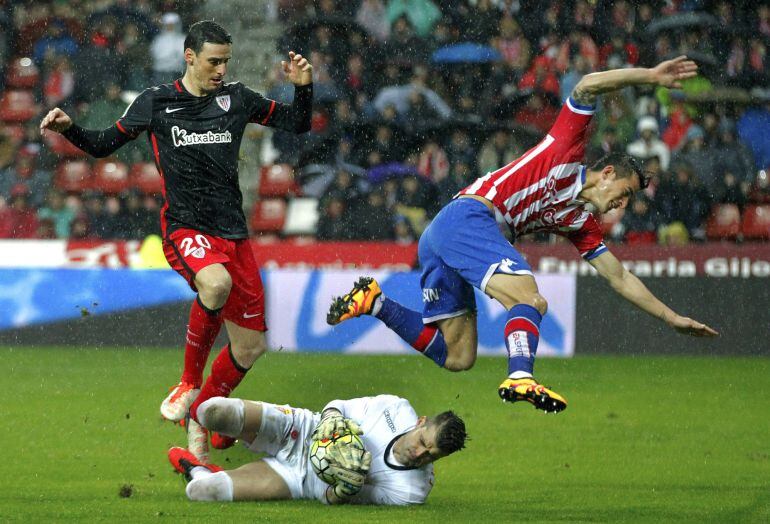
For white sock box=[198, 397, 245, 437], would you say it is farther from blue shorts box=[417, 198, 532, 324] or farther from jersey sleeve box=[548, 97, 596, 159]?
jersey sleeve box=[548, 97, 596, 159]

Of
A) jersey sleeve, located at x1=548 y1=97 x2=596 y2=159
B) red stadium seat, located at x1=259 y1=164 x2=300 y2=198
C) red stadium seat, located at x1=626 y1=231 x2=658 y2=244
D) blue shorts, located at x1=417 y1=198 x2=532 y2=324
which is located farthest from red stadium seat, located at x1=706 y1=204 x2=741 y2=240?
jersey sleeve, located at x1=548 y1=97 x2=596 y2=159

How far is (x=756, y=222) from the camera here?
16.0 m

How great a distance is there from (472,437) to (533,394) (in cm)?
366

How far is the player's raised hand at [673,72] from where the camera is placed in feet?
21.9

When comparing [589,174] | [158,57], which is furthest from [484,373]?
[158,57]

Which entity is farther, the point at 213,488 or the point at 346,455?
the point at 213,488

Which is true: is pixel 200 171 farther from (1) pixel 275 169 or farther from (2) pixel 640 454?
(1) pixel 275 169

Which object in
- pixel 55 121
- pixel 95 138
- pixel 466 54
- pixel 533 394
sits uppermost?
pixel 55 121

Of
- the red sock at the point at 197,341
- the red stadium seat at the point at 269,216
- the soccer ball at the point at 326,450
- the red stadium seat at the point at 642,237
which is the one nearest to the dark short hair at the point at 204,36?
the red sock at the point at 197,341

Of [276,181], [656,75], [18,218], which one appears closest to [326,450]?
[656,75]

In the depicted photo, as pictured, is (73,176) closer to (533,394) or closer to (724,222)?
(724,222)

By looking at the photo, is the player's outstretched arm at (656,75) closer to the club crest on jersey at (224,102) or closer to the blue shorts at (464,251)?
the blue shorts at (464,251)

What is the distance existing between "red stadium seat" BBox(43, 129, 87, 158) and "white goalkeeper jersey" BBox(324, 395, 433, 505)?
37.9ft

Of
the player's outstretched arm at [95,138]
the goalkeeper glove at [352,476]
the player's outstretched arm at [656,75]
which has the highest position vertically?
the player's outstretched arm at [656,75]
